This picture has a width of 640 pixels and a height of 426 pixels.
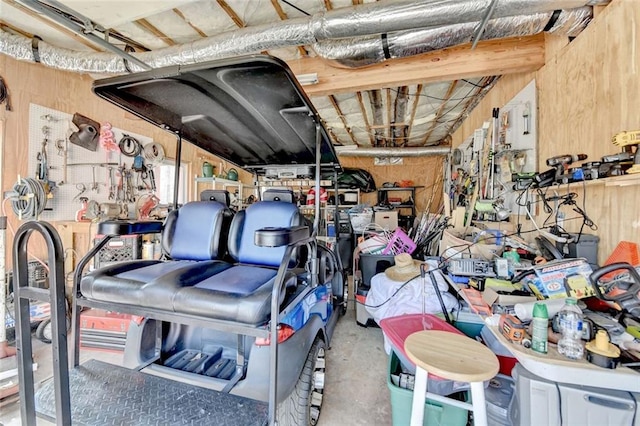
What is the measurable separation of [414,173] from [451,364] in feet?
23.2

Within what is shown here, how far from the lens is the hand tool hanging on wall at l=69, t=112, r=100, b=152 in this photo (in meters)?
3.24

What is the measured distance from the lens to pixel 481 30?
200 centimetres

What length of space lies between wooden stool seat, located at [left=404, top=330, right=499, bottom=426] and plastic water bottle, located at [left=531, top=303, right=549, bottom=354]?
18cm

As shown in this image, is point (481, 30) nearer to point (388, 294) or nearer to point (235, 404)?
point (388, 294)

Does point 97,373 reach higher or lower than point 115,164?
lower

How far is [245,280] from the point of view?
1448 millimetres

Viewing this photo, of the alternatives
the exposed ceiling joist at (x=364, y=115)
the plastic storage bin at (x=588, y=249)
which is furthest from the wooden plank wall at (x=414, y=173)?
the plastic storage bin at (x=588, y=249)

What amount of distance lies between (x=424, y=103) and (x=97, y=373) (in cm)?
487

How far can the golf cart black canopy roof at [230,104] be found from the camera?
1.30 meters

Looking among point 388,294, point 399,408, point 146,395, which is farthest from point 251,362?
point 388,294

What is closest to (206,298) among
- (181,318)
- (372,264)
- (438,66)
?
(181,318)

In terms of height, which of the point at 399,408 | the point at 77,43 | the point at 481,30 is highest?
the point at 77,43

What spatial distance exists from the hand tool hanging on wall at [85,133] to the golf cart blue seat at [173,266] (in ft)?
7.58

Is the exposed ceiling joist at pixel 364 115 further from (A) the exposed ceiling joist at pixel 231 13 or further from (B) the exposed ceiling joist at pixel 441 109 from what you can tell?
(A) the exposed ceiling joist at pixel 231 13
